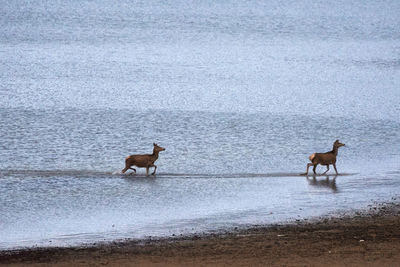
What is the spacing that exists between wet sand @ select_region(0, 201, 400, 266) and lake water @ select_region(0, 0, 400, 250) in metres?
1.01

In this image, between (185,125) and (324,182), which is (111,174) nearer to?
(324,182)

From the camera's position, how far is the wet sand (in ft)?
48.3

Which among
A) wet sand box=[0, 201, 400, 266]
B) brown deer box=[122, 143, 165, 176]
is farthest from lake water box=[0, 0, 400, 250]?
wet sand box=[0, 201, 400, 266]

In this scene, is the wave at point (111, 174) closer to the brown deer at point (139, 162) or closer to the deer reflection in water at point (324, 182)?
the brown deer at point (139, 162)

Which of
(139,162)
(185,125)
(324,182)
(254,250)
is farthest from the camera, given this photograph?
(185,125)

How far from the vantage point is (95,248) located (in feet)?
51.7

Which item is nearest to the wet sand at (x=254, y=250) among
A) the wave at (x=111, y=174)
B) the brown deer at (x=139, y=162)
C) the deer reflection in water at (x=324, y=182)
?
the deer reflection in water at (x=324, y=182)

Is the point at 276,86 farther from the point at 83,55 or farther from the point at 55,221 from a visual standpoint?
the point at 55,221

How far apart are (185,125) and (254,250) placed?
18.7m

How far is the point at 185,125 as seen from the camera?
111 feet

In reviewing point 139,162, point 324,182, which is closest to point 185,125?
point 139,162

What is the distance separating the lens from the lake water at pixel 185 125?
19703 mm

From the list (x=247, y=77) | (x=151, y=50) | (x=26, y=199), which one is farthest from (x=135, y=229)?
(x=151, y=50)

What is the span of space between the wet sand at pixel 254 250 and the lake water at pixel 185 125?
1009 mm
